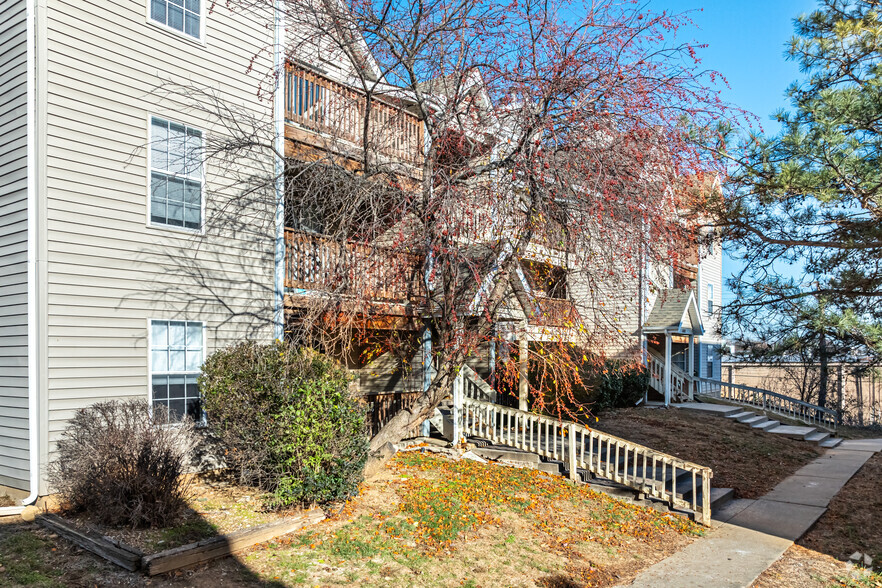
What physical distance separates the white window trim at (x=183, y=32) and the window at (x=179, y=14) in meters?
0.04

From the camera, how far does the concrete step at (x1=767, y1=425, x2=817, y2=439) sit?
17.0 meters

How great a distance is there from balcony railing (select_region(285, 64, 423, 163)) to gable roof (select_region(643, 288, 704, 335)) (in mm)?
11079

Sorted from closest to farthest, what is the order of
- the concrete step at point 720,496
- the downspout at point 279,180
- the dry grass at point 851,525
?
1. the dry grass at point 851,525
2. the concrete step at point 720,496
3. the downspout at point 279,180

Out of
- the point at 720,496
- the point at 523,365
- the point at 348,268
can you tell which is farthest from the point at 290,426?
the point at 720,496

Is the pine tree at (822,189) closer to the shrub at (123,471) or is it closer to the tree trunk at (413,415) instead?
the tree trunk at (413,415)

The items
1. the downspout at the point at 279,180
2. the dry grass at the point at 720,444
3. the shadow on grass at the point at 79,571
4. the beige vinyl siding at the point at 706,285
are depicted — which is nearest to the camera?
the shadow on grass at the point at 79,571

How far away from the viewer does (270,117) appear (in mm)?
10586

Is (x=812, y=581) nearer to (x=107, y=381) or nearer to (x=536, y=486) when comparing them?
(x=536, y=486)

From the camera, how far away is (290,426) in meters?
7.30

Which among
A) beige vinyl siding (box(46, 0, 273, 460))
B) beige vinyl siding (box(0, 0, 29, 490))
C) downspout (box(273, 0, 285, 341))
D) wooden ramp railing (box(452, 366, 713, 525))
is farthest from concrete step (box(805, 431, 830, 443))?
beige vinyl siding (box(0, 0, 29, 490))

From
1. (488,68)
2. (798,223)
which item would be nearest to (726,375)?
(798,223)

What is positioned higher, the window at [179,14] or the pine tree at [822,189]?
the window at [179,14]

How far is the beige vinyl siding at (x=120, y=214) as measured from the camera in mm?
8062

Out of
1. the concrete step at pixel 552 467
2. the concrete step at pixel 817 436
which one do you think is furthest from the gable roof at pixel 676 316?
the concrete step at pixel 552 467
